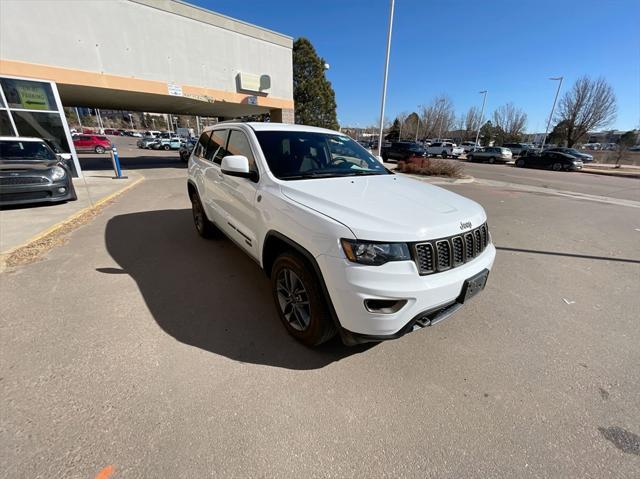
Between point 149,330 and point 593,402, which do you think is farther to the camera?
point 149,330

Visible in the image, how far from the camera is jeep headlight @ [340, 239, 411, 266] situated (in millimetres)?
1873

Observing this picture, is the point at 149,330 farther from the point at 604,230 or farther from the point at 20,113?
the point at 20,113

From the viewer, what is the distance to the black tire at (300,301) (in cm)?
219

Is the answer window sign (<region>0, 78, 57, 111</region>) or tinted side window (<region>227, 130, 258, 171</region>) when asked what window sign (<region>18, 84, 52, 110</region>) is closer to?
window sign (<region>0, 78, 57, 111</region>)

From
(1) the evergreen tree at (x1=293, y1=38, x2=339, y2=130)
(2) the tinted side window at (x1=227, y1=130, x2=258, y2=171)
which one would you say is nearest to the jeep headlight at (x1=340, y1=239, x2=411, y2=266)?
(2) the tinted side window at (x1=227, y1=130, x2=258, y2=171)

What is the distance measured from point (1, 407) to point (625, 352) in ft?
16.1

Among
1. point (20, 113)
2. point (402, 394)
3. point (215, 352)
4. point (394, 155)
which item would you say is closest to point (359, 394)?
point (402, 394)

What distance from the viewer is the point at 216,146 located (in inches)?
161

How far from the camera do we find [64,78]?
1016 centimetres

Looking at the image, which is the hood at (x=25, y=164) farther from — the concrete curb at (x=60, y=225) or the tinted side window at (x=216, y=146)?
the tinted side window at (x=216, y=146)

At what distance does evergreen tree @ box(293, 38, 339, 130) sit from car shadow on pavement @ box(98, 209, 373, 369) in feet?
104

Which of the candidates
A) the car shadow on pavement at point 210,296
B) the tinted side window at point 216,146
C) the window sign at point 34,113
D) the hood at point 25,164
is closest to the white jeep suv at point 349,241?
the car shadow on pavement at point 210,296

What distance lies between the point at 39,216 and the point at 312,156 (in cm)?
637

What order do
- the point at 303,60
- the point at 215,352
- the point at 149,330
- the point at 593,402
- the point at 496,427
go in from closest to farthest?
1. the point at 496,427
2. the point at 593,402
3. the point at 215,352
4. the point at 149,330
5. the point at 303,60
